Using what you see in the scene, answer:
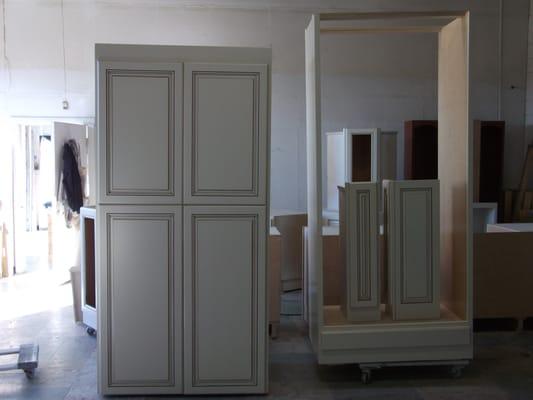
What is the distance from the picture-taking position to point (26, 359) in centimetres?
351

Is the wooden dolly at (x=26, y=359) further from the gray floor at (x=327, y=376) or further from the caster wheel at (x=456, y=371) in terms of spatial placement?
the caster wheel at (x=456, y=371)

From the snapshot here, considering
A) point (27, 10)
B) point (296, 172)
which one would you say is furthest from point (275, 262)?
point (27, 10)

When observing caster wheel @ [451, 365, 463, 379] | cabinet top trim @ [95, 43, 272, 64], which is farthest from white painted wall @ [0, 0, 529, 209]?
cabinet top trim @ [95, 43, 272, 64]

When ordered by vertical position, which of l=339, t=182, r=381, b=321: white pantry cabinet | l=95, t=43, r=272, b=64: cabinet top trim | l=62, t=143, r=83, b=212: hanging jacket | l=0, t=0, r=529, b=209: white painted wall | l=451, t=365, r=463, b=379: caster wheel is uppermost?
l=0, t=0, r=529, b=209: white painted wall

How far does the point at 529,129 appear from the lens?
7207 mm

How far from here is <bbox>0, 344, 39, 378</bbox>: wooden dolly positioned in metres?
3.44

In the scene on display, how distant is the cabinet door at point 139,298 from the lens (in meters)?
3.07

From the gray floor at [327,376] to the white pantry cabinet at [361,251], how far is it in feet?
1.43

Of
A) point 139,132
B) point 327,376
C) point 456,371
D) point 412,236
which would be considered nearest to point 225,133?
point 139,132

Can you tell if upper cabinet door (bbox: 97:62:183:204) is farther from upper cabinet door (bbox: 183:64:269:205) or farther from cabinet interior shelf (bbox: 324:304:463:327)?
cabinet interior shelf (bbox: 324:304:463:327)

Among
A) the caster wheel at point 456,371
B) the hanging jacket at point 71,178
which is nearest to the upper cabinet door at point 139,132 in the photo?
the caster wheel at point 456,371

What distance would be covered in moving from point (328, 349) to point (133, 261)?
1.26 metres

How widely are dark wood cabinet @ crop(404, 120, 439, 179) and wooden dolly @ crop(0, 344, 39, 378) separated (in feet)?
15.5

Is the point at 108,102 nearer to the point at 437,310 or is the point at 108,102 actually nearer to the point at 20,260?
the point at 437,310
